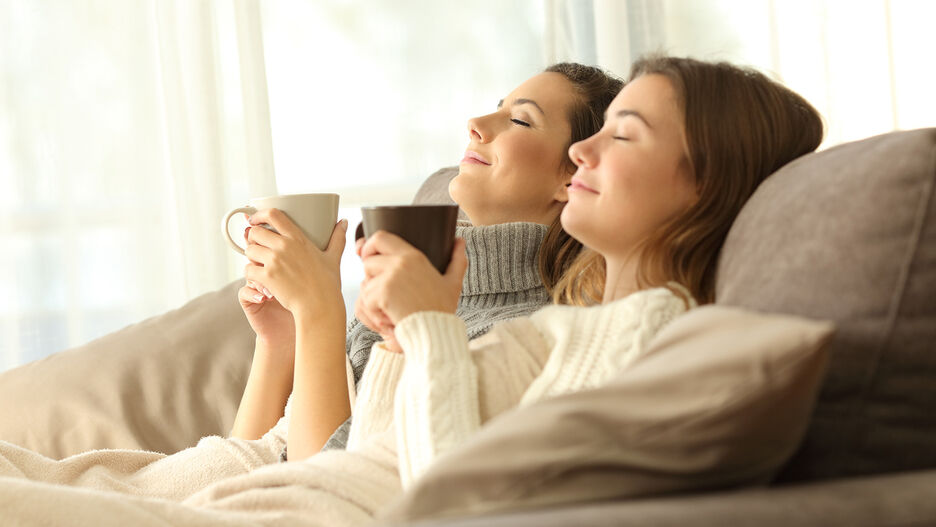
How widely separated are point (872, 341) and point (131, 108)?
8.42 feet

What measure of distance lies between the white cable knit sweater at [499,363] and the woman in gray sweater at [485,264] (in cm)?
35

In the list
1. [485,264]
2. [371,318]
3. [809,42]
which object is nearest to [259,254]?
[371,318]

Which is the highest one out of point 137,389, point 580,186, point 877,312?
point 580,186

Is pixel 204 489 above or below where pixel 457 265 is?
below

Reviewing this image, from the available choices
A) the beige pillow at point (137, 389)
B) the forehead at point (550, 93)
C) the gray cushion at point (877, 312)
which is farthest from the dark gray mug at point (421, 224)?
Result: the beige pillow at point (137, 389)

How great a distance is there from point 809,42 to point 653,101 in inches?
80.8

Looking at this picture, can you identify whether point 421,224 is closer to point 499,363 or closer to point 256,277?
point 499,363

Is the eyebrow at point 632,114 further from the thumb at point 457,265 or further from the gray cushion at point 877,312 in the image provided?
the gray cushion at point 877,312

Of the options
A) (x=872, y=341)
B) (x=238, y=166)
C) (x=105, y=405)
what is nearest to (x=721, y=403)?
(x=872, y=341)

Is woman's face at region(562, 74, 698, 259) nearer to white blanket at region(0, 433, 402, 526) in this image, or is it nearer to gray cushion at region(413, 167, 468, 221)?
white blanket at region(0, 433, 402, 526)

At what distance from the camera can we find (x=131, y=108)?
295cm

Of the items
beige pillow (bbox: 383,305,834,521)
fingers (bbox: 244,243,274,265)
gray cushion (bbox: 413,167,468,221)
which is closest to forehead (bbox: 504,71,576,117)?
gray cushion (bbox: 413,167,468,221)

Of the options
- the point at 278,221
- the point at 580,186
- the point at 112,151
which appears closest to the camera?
the point at 580,186

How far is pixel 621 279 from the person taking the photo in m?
1.25
